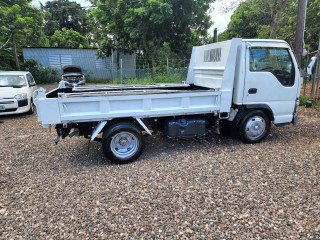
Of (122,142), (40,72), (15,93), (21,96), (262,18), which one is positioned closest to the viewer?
(122,142)

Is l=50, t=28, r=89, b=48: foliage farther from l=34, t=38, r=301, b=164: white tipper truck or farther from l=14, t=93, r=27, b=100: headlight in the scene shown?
l=34, t=38, r=301, b=164: white tipper truck

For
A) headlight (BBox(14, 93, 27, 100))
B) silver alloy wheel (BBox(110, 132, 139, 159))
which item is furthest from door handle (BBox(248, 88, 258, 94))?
→ headlight (BBox(14, 93, 27, 100))

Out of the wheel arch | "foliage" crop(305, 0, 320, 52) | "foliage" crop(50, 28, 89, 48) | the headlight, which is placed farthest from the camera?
"foliage" crop(50, 28, 89, 48)

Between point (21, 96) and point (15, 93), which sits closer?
point (15, 93)

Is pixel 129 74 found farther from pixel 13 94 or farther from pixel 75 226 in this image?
pixel 75 226

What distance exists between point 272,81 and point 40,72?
68.4 feet

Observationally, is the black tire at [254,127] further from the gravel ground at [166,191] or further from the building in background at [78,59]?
the building in background at [78,59]

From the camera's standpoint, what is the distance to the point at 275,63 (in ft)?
17.2

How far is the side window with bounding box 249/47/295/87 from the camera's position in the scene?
16.7 feet

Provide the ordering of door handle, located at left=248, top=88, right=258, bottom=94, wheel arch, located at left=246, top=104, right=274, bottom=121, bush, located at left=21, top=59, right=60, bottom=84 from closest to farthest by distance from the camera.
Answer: door handle, located at left=248, top=88, right=258, bottom=94 < wheel arch, located at left=246, top=104, right=274, bottom=121 < bush, located at left=21, top=59, right=60, bottom=84

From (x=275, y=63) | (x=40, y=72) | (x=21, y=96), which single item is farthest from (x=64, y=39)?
(x=275, y=63)

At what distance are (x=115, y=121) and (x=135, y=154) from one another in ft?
2.38

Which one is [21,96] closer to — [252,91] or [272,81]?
[252,91]

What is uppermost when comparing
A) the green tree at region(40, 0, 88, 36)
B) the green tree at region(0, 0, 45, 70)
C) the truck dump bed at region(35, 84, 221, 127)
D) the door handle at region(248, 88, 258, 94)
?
the green tree at region(40, 0, 88, 36)
